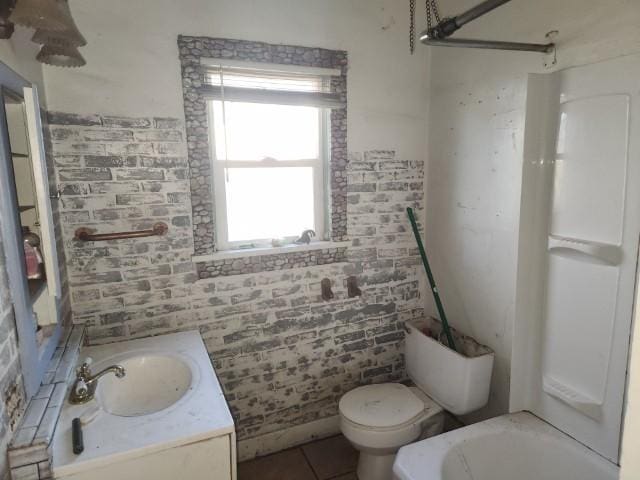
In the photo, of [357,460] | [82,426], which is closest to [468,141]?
[357,460]

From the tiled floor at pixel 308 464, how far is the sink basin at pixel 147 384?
2.63ft

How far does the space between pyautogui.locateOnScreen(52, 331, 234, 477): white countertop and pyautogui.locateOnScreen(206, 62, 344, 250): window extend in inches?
36.1

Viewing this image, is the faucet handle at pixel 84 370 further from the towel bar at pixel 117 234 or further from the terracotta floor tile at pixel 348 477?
the terracotta floor tile at pixel 348 477

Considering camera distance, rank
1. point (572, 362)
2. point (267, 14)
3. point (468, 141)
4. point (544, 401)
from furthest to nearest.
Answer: point (468, 141)
point (267, 14)
point (544, 401)
point (572, 362)

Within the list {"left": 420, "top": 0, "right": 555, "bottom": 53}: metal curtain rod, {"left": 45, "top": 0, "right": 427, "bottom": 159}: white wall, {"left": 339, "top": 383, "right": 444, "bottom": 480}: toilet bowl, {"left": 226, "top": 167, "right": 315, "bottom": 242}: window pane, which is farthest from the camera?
{"left": 226, "top": 167, "right": 315, "bottom": 242}: window pane

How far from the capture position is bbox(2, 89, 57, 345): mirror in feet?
3.96

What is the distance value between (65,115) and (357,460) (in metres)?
2.25

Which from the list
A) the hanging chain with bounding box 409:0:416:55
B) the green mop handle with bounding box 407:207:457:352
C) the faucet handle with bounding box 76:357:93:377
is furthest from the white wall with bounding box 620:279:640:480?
the green mop handle with bounding box 407:207:457:352

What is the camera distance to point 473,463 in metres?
1.71

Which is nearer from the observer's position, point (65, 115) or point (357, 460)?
point (65, 115)

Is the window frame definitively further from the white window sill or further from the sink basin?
the sink basin

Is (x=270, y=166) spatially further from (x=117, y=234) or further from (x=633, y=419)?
(x=633, y=419)

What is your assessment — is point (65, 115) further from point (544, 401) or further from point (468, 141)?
point (544, 401)

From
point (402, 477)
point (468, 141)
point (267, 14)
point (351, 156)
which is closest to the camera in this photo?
point (402, 477)
